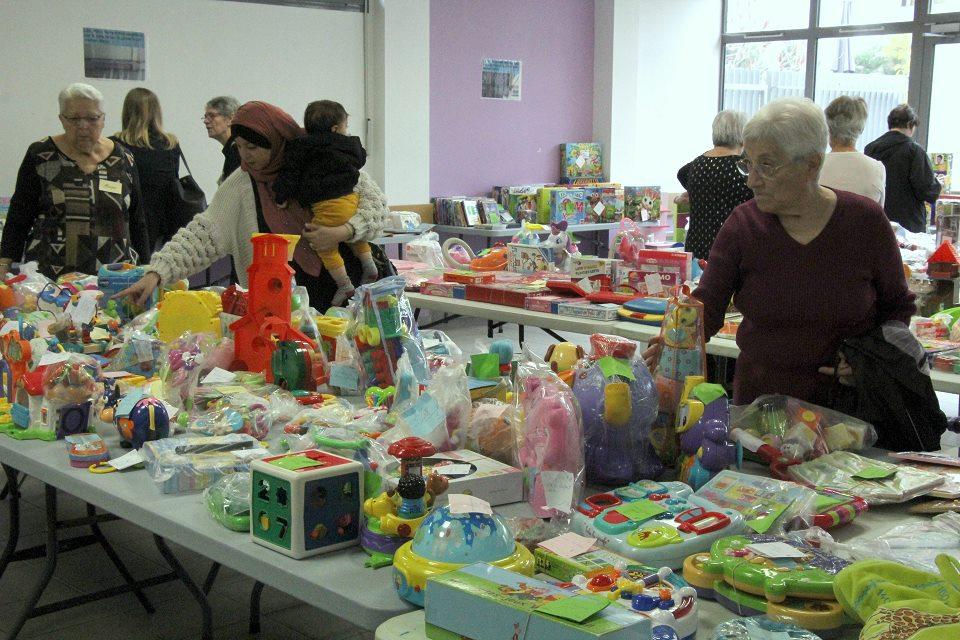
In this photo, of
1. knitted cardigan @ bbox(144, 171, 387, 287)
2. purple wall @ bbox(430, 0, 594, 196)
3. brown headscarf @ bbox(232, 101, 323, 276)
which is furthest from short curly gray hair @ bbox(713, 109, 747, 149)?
purple wall @ bbox(430, 0, 594, 196)

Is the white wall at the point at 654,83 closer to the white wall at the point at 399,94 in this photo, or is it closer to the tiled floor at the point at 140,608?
the white wall at the point at 399,94

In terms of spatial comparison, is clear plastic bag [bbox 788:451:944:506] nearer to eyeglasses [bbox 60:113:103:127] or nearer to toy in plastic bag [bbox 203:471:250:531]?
toy in plastic bag [bbox 203:471:250:531]

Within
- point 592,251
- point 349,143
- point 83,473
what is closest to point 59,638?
point 83,473

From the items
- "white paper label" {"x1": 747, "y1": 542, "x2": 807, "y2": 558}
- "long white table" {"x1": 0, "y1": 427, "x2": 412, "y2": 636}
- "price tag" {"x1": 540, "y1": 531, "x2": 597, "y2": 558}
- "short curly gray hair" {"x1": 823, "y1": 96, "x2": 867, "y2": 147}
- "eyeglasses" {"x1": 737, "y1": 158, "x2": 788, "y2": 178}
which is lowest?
"long white table" {"x1": 0, "y1": 427, "x2": 412, "y2": 636}

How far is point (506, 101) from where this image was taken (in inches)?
373

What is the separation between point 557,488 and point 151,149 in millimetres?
4886

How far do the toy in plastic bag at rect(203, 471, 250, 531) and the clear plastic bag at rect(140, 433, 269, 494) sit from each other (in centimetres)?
8

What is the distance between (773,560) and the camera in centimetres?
154

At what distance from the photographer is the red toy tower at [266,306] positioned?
2.72m

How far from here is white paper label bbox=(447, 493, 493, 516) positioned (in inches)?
60.9

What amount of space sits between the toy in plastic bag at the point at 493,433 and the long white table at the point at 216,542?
43 centimetres

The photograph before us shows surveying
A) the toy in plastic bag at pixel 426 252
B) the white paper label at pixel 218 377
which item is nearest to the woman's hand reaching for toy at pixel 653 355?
the white paper label at pixel 218 377

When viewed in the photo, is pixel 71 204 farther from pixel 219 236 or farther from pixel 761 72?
pixel 761 72

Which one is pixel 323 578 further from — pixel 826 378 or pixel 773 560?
pixel 826 378
